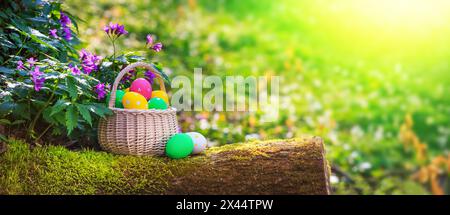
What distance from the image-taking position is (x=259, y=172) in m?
3.02

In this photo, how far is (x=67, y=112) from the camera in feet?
9.58

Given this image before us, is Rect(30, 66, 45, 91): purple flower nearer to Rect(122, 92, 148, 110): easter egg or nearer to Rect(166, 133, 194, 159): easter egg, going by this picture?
Rect(122, 92, 148, 110): easter egg

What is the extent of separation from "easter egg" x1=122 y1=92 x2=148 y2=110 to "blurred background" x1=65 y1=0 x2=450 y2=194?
4.95 ft

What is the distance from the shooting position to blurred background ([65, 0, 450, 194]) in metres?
5.59

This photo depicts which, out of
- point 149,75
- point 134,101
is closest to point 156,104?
point 134,101

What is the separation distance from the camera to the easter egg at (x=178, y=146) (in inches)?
125

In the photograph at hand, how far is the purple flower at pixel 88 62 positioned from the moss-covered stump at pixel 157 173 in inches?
21.6

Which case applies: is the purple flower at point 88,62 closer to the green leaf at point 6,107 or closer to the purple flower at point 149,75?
the purple flower at point 149,75

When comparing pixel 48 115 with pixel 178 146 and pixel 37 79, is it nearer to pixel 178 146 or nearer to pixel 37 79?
pixel 37 79

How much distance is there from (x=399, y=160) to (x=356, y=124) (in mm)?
712

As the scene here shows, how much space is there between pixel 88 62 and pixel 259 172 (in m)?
1.33
